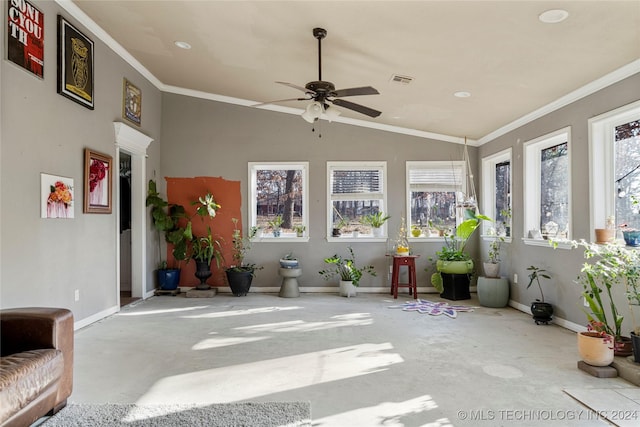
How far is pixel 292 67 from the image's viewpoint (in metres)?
4.62

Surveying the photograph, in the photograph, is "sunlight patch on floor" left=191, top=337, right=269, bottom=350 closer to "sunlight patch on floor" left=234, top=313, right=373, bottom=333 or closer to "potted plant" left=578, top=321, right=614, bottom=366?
"sunlight patch on floor" left=234, top=313, right=373, bottom=333

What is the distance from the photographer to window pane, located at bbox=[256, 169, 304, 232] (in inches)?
260

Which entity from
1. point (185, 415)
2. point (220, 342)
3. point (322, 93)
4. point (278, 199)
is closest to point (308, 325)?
point (220, 342)

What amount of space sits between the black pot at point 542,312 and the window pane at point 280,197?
12.0 feet

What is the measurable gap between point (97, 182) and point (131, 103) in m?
1.43

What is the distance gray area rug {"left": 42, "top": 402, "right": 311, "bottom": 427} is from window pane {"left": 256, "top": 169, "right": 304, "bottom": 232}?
4.33 m

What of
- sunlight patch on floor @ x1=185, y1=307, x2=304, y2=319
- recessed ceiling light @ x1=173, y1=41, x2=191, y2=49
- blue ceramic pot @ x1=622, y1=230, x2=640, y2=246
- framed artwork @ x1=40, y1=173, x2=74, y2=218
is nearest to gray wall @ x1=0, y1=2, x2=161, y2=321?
framed artwork @ x1=40, y1=173, x2=74, y2=218

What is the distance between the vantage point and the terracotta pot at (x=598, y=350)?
2.89 meters

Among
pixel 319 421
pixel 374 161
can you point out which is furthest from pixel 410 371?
pixel 374 161

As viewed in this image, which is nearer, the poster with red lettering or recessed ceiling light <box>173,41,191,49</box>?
the poster with red lettering

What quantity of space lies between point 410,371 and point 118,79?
16.1ft

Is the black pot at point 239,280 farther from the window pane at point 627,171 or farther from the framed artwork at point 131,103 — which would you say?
the window pane at point 627,171

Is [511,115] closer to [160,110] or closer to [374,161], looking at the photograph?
[374,161]

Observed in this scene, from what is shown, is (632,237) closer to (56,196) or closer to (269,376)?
(269,376)
